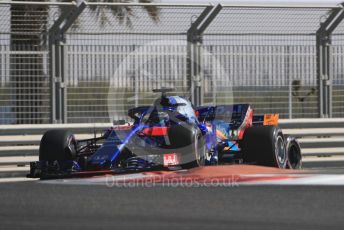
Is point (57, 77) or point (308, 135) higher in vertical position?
point (57, 77)

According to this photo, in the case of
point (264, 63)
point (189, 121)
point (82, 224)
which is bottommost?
point (82, 224)

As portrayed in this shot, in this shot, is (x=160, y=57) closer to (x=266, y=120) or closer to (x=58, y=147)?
(x=266, y=120)

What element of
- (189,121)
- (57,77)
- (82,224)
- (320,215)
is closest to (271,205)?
(320,215)

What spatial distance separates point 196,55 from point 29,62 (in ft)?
8.97

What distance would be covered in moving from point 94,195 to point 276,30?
24.0ft

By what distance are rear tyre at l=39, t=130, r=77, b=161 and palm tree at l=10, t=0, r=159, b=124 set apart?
214 cm

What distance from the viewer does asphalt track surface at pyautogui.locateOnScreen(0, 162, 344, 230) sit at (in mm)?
6715

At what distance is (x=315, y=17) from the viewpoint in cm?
1550

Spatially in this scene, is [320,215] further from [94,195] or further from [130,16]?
[130,16]

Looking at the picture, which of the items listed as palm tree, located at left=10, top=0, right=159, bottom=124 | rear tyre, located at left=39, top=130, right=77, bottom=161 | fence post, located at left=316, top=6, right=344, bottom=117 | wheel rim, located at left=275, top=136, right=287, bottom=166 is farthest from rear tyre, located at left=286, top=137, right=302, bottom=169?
palm tree, located at left=10, top=0, right=159, bottom=124

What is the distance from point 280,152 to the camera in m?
12.4

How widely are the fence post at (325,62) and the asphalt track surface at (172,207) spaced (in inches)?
255

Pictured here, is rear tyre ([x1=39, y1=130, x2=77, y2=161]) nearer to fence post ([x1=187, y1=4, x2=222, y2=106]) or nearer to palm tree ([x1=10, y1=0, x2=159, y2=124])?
palm tree ([x1=10, y1=0, x2=159, y2=124])

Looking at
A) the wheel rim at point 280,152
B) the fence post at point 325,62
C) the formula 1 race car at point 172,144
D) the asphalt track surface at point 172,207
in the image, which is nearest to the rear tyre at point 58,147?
the formula 1 race car at point 172,144
